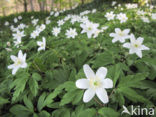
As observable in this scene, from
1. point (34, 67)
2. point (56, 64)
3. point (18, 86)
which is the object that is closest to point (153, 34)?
point (56, 64)

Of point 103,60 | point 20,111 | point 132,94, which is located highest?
point 103,60

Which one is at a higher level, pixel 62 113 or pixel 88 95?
pixel 88 95

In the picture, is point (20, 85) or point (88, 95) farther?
point (20, 85)

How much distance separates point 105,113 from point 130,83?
0.97 ft

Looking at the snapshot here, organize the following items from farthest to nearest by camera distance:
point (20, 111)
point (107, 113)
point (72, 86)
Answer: point (20, 111), point (72, 86), point (107, 113)

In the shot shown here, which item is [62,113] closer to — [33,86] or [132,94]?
[33,86]

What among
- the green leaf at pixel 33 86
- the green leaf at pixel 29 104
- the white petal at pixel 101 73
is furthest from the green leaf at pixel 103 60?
the green leaf at pixel 29 104

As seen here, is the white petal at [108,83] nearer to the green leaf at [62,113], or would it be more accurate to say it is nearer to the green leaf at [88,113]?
the green leaf at [88,113]

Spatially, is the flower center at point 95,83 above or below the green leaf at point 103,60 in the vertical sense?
below

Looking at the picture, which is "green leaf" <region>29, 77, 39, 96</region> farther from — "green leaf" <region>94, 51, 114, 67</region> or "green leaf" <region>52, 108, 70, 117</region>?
"green leaf" <region>94, 51, 114, 67</region>

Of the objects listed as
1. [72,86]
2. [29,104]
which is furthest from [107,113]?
[29,104]

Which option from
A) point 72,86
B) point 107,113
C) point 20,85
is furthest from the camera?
point 20,85

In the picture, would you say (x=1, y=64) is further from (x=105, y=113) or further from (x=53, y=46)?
(x=105, y=113)

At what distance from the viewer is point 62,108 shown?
1.41 meters
